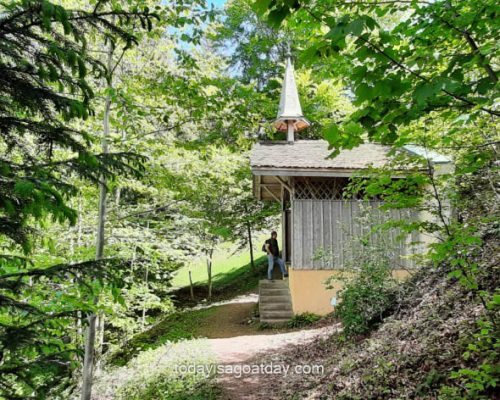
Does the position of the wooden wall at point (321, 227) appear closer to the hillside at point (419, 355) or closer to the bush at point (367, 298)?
the bush at point (367, 298)

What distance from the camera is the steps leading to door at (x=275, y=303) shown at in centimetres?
1072

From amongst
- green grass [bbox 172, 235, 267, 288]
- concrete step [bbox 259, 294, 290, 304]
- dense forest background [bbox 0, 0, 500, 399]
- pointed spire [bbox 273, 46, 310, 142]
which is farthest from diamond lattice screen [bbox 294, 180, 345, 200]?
green grass [bbox 172, 235, 267, 288]

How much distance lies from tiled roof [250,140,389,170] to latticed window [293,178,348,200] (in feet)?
2.01

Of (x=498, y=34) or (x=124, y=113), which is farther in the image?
(x=124, y=113)

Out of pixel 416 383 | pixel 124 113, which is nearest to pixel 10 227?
pixel 124 113

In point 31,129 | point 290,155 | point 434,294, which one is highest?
point 290,155

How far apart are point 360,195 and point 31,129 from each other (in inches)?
380

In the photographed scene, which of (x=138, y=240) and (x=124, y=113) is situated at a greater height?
(x=124, y=113)

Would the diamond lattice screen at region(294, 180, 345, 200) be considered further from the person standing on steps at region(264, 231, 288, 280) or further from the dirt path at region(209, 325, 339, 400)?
the dirt path at region(209, 325, 339, 400)

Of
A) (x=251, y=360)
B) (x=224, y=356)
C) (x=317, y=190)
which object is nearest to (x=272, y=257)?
(x=317, y=190)

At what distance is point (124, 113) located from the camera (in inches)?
205

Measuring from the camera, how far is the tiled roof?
33.4ft

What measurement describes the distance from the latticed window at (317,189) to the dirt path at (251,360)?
3.70 meters

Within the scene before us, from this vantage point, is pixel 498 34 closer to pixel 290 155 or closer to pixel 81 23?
pixel 81 23
